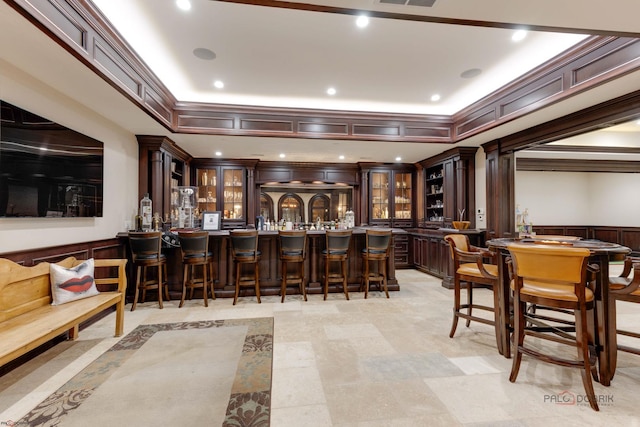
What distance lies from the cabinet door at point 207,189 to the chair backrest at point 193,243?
2.85 m

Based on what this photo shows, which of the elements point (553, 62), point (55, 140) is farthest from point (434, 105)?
point (55, 140)

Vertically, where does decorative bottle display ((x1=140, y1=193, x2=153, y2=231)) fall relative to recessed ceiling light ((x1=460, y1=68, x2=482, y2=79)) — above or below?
below

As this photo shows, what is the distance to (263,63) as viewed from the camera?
3379mm

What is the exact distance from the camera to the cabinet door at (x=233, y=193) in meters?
6.70

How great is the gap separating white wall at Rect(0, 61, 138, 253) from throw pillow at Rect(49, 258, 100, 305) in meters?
0.36

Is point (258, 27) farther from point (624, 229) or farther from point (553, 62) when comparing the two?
point (624, 229)

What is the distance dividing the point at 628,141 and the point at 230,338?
8.19 meters

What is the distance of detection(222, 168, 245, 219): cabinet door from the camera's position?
6.70 m

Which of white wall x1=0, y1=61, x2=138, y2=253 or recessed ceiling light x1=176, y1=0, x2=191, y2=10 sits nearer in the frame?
recessed ceiling light x1=176, y1=0, x2=191, y2=10

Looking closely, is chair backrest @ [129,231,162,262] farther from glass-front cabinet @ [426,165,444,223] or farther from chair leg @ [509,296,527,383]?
glass-front cabinet @ [426,165,444,223]

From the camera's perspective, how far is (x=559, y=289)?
2.08 meters

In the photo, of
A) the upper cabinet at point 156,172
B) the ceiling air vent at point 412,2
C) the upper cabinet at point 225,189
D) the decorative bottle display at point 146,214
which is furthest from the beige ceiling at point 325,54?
the upper cabinet at point 225,189

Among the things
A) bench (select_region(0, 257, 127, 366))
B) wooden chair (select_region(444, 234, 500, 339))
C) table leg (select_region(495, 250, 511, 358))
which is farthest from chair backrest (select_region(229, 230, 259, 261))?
table leg (select_region(495, 250, 511, 358))

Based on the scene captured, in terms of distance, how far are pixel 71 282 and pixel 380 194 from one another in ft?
19.2
